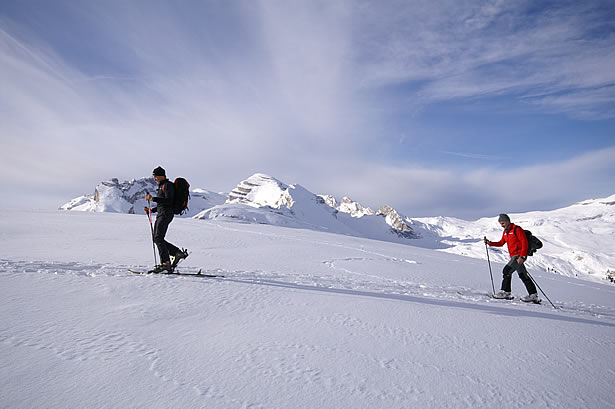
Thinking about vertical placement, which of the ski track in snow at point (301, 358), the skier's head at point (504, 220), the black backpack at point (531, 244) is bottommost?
the ski track in snow at point (301, 358)

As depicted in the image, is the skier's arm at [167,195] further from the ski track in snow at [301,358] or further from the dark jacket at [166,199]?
the ski track in snow at [301,358]

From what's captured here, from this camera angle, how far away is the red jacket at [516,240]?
7477mm

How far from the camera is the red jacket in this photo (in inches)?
294

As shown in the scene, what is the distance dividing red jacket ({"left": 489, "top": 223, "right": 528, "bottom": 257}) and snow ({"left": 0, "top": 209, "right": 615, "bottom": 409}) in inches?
75.8

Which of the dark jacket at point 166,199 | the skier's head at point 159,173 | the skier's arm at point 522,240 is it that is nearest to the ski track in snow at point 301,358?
the dark jacket at point 166,199

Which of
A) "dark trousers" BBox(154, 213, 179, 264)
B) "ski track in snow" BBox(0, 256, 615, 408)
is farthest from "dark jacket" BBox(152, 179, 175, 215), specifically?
"ski track in snow" BBox(0, 256, 615, 408)

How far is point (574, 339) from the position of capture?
152 inches

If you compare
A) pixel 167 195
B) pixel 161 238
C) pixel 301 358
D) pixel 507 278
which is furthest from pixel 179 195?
pixel 507 278

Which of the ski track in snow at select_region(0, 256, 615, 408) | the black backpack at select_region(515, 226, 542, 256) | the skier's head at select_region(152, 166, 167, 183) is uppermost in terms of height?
the skier's head at select_region(152, 166, 167, 183)

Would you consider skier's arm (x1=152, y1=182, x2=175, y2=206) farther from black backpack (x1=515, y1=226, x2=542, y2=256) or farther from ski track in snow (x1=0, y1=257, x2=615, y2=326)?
black backpack (x1=515, y1=226, x2=542, y2=256)

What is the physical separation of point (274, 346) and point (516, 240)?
7.48m

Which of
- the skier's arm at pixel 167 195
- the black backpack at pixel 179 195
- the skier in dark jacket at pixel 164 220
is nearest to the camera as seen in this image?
the skier in dark jacket at pixel 164 220

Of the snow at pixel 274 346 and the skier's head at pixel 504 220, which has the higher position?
the skier's head at pixel 504 220

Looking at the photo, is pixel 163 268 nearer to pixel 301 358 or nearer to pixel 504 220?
pixel 301 358
